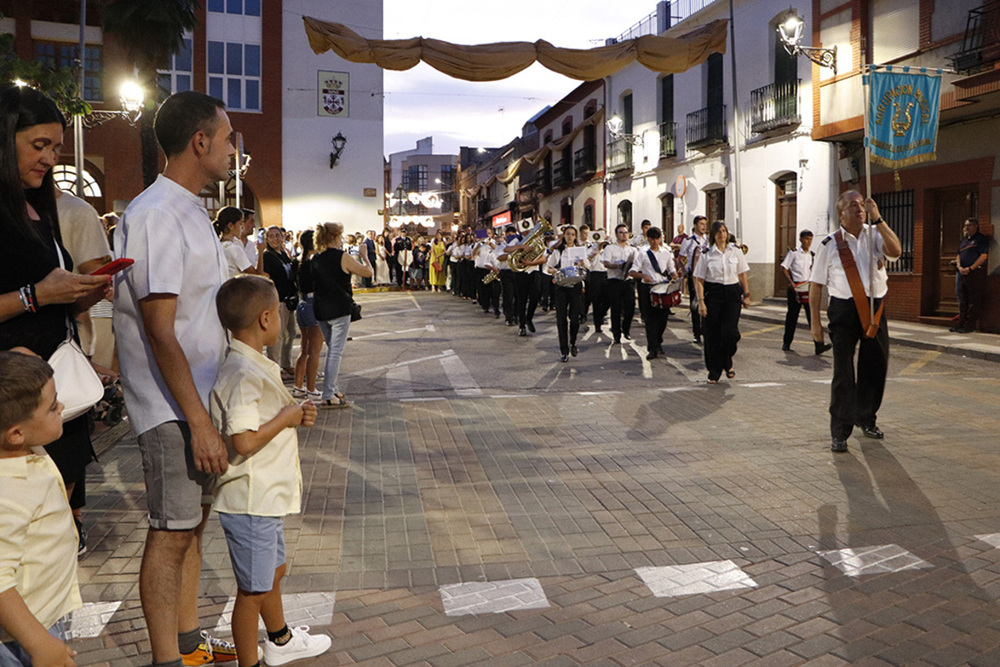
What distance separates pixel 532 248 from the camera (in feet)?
51.8

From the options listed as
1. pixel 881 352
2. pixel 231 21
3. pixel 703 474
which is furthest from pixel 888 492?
pixel 231 21

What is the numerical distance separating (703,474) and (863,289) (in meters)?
2.02

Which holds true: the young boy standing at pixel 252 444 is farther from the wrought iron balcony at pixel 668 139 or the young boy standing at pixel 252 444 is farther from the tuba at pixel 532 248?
the wrought iron balcony at pixel 668 139

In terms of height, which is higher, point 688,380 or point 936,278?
point 936,278

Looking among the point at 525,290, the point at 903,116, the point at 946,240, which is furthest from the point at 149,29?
the point at 946,240

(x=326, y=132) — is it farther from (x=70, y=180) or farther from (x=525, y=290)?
(x=525, y=290)

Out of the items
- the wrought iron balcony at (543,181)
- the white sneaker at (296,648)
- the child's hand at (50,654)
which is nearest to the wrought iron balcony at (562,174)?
the wrought iron balcony at (543,181)

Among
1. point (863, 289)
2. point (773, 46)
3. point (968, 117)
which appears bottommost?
point (863, 289)

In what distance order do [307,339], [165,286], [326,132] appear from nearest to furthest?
[165,286] < [307,339] < [326,132]

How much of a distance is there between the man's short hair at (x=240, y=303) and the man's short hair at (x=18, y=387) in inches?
26.4

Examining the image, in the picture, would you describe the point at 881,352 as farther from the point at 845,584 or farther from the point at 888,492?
the point at 845,584

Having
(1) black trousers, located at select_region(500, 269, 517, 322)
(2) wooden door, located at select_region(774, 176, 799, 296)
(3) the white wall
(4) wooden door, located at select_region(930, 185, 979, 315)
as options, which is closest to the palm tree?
(1) black trousers, located at select_region(500, 269, 517, 322)

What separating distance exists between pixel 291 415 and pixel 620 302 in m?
11.9

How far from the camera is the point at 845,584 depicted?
3971 mm
